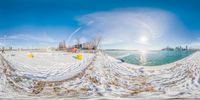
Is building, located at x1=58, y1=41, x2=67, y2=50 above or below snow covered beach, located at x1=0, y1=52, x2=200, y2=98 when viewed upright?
above

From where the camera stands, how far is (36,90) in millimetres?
2570

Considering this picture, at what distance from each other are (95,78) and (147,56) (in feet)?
2.27

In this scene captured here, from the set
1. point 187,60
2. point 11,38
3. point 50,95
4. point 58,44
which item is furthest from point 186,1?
point 11,38

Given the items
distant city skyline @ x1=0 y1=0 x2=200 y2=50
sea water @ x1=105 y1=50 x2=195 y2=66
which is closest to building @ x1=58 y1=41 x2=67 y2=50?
distant city skyline @ x1=0 y1=0 x2=200 y2=50

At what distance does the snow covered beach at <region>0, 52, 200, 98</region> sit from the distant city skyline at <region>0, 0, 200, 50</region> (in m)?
0.23

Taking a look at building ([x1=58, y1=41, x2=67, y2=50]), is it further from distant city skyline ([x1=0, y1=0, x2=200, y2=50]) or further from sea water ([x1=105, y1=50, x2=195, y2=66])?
sea water ([x1=105, y1=50, x2=195, y2=66])

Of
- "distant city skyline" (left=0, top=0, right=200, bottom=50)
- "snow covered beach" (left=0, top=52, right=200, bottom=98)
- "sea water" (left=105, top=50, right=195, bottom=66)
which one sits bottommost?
"snow covered beach" (left=0, top=52, right=200, bottom=98)

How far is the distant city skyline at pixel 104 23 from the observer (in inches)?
102

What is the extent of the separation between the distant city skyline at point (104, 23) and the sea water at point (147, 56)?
2.8 inches

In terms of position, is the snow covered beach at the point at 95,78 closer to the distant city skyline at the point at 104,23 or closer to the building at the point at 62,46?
the building at the point at 62,46

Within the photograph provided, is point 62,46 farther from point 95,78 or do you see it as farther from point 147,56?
point 147,56

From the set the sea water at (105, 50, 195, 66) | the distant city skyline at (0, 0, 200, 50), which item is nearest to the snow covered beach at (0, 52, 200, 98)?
the sea water at (105, 50, 195, 66)

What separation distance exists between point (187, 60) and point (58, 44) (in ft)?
5.36

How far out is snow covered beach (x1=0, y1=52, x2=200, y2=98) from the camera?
2.55 meters
